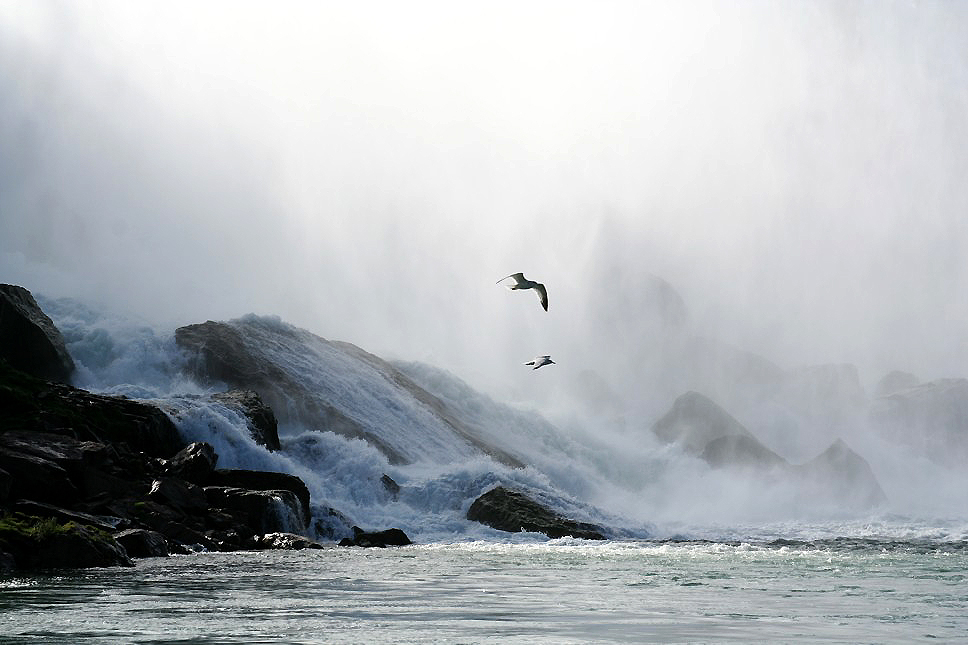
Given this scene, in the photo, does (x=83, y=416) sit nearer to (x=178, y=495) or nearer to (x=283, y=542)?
(x=178, y=495)

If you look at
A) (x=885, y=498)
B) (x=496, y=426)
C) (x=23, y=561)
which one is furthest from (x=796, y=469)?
(x=23, y=561)

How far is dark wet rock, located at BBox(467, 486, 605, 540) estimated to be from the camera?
49.9 meters

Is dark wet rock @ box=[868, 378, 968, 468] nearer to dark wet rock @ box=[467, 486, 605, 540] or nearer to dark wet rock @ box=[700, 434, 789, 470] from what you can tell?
dark wet rock @ box=[700, 434, 789, 470]

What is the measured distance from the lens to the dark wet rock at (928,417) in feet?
440

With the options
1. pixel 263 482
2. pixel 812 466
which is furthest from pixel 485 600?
pixel 812 466

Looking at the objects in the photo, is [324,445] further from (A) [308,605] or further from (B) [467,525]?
(A) [308,605]

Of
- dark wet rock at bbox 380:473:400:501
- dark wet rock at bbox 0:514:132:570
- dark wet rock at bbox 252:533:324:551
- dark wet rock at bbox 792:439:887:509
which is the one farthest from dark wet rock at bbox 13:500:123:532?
dark wet rock at bbox 792:439:887:509

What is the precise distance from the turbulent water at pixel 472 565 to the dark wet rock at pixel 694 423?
30.1m

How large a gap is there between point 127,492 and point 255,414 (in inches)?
612

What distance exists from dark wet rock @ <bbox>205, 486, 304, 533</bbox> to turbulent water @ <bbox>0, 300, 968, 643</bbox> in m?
3.60

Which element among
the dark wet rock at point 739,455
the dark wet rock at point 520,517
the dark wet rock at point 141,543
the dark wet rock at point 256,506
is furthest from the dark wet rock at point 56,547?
the dark wet rock at point 739,455

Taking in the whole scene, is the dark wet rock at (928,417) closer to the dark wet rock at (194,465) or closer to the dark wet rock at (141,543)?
the dark wet rock at (194,465)

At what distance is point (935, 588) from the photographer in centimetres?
2619

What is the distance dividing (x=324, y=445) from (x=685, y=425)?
67.6 meters
